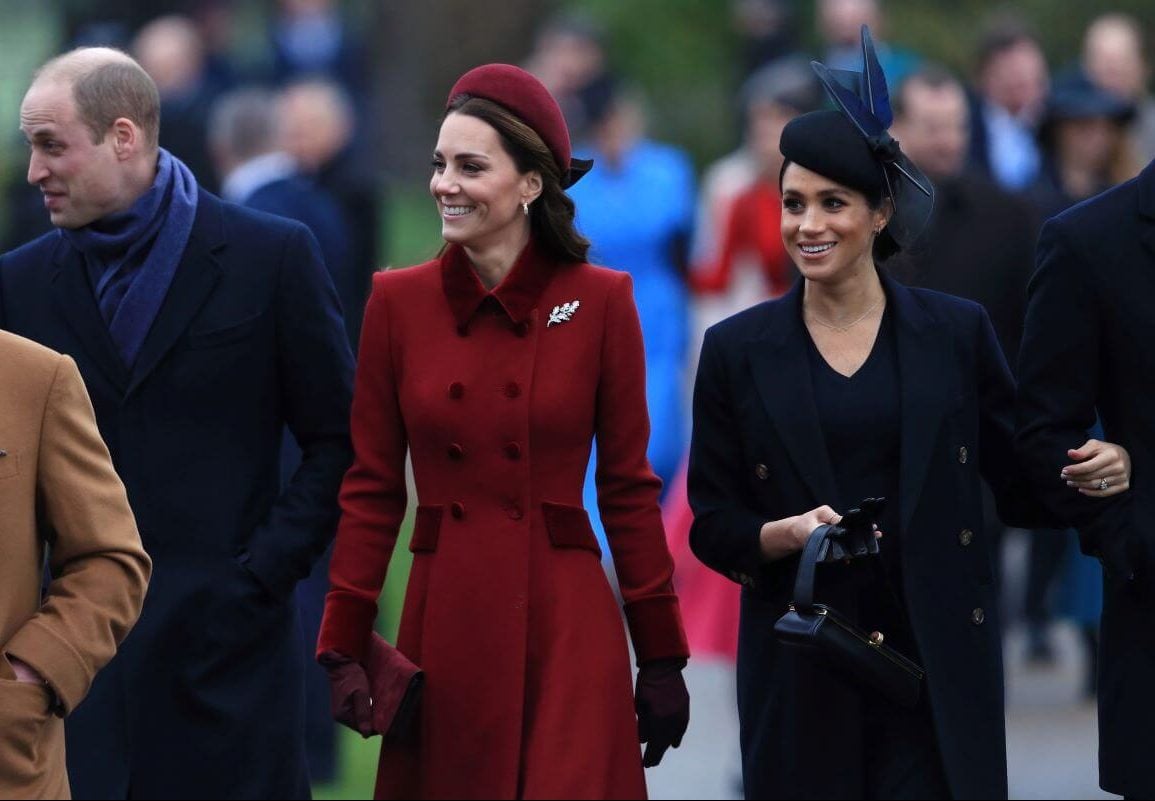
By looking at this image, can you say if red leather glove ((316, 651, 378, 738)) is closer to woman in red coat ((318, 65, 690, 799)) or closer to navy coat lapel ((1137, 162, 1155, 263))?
woman in red coat ((318, 65, 690, 799))

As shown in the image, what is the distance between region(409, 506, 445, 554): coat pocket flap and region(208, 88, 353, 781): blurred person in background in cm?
105

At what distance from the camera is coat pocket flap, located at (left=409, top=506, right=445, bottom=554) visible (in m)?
6.48

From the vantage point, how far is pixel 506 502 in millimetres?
6449

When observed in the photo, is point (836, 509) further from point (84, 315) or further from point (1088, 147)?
point (1088, 147)

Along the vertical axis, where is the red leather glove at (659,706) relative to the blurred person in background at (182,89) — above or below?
below

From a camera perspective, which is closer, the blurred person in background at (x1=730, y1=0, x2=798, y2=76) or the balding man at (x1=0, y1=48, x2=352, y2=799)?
the balding man at (x1=0, y1=48, x2=352, y2=799)

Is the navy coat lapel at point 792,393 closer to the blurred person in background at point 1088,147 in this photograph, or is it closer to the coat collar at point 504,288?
the coat collar at point 504,288

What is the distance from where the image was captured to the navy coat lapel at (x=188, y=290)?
6738mm

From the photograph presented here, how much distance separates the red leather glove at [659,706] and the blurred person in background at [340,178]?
5296 mm

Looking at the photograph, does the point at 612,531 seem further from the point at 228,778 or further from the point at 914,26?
the point at 914,26

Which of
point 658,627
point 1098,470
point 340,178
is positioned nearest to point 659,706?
point 658,627

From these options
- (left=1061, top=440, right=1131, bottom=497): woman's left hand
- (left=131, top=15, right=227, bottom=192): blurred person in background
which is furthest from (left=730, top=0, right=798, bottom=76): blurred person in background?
(left=1061, top=440, right=1131, bottom=497): woman's left hand

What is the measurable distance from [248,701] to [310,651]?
2.96 metres

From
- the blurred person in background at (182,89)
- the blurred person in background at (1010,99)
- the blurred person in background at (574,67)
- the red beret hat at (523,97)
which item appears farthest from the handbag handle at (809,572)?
the blurred person in background at (574,67)
